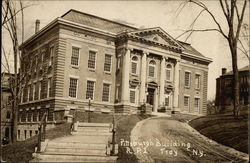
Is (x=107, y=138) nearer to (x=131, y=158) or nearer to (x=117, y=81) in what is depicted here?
(x=131, y=158)

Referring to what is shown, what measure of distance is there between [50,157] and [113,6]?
613cm

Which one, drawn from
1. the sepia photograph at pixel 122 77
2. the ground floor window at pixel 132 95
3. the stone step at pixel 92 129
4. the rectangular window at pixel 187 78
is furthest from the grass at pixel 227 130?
the ground floor window at pixel 132 95

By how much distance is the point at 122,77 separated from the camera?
22.7m

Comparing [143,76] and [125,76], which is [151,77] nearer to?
[143,76]

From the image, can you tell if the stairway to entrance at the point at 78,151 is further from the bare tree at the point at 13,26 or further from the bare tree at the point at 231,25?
the bare tree at the point at 231,25

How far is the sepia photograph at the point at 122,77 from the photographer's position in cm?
1159

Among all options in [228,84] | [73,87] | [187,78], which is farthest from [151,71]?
[228,84]

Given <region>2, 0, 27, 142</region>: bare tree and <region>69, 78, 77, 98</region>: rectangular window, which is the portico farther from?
<region>2, 0, 27, 142</region>: bare tree

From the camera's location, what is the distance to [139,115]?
64.9 feet

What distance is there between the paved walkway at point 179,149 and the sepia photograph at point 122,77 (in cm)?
4

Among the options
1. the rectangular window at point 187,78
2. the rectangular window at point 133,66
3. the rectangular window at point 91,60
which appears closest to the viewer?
the rectangular window at point 187,78

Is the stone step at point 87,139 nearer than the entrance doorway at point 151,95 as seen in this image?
Yes

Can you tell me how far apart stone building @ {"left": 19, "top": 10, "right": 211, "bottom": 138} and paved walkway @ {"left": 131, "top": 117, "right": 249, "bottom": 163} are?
369cm

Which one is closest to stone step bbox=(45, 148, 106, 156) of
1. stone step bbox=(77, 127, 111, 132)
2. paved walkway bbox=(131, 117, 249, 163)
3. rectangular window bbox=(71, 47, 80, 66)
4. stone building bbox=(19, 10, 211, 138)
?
paved walkway bbox=(131, 117, 249, 163)
